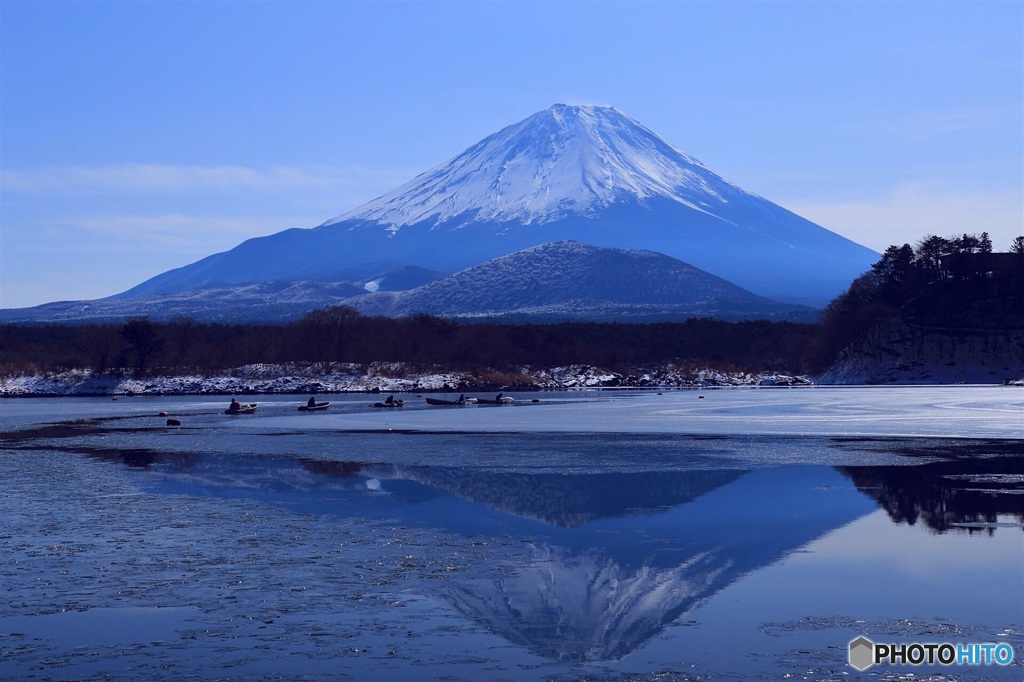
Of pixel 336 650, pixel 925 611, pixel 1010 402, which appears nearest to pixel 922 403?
pixel 1010 402

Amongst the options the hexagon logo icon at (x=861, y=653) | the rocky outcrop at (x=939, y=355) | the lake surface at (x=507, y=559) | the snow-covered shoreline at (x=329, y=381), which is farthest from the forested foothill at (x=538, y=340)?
the hexagon logo icon at (x=861, y=653)

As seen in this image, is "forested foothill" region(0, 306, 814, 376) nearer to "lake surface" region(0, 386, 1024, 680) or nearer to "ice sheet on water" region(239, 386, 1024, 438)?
"ice sheet on water" region(239, 386, 1024, 438)

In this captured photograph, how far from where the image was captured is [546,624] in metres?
12.3

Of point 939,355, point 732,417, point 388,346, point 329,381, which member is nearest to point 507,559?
point 732,417

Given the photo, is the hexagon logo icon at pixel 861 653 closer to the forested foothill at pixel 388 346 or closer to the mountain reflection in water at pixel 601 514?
the mountain reflection in water at pixel 601 514

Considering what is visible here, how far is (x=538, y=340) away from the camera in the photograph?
331ft

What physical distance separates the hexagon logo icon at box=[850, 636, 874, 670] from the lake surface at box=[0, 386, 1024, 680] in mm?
183

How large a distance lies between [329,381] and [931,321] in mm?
49256

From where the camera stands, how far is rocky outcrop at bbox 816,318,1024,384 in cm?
8581

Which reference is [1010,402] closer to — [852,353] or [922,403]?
[922,403]

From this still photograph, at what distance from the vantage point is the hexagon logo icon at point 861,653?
35.1 ft

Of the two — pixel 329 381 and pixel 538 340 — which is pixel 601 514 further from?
pixel 538 340

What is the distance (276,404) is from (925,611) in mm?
53509

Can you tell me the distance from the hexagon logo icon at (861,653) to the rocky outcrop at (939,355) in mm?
80595
